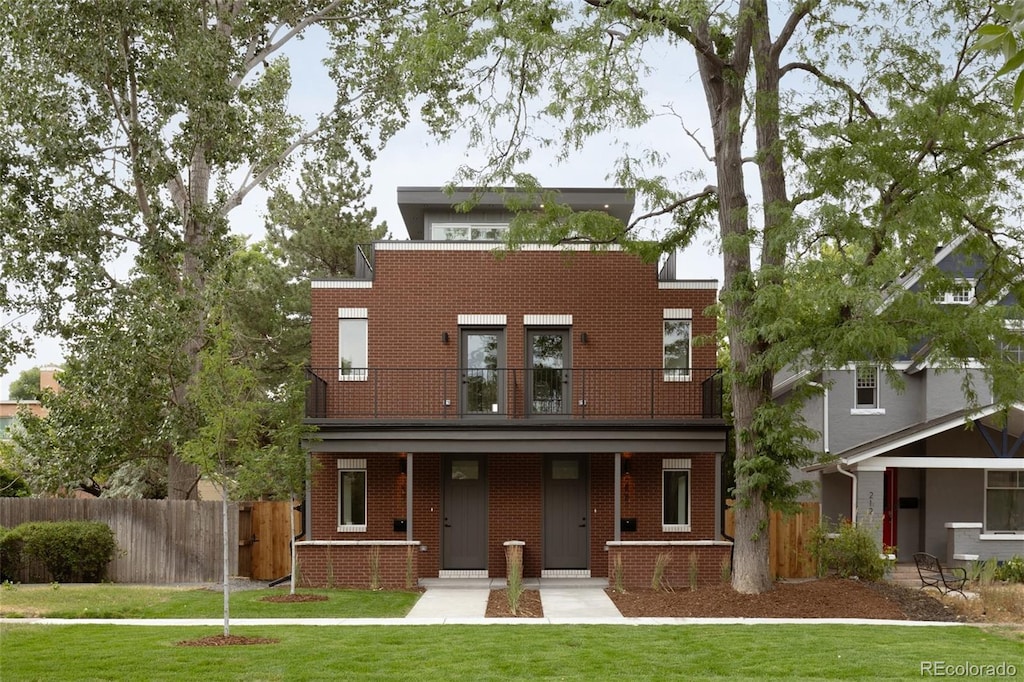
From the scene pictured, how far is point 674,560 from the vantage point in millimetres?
18906

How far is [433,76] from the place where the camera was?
18.7m

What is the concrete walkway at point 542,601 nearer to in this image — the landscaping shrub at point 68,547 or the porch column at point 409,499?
the porch column at point 409,499

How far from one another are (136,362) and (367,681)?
1291 cm

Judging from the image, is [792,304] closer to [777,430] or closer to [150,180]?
[777,430]

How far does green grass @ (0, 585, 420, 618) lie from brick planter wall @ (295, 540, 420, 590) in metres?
0.53

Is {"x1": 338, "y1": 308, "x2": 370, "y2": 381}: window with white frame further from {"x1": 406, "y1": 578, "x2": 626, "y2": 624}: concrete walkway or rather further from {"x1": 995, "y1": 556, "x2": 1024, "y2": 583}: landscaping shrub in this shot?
{"x1": 995, "y1": 556, "x2": 1024, "y2": 583}: landscaping shrub

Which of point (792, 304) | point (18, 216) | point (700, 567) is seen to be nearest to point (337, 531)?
point (700, 567)

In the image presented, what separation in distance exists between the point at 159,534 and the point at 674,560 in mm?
9925

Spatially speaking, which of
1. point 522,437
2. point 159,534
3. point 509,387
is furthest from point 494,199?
point 159,534

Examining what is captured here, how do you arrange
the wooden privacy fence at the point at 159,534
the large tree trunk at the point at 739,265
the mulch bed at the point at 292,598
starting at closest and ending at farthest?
1. the mulch bed at the point at 292,598
2. the large tree trunk at the point at 739,265
3. the wooden privacy fence at the point at 159,534

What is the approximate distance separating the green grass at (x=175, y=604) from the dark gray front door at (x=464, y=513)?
2733mm

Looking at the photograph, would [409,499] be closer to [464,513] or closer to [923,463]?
[464,513]

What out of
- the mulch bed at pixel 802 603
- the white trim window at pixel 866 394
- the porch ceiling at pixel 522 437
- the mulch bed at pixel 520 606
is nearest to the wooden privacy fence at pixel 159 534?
the porch ceiling at pixel 522 437

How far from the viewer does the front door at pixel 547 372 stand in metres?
20.9
